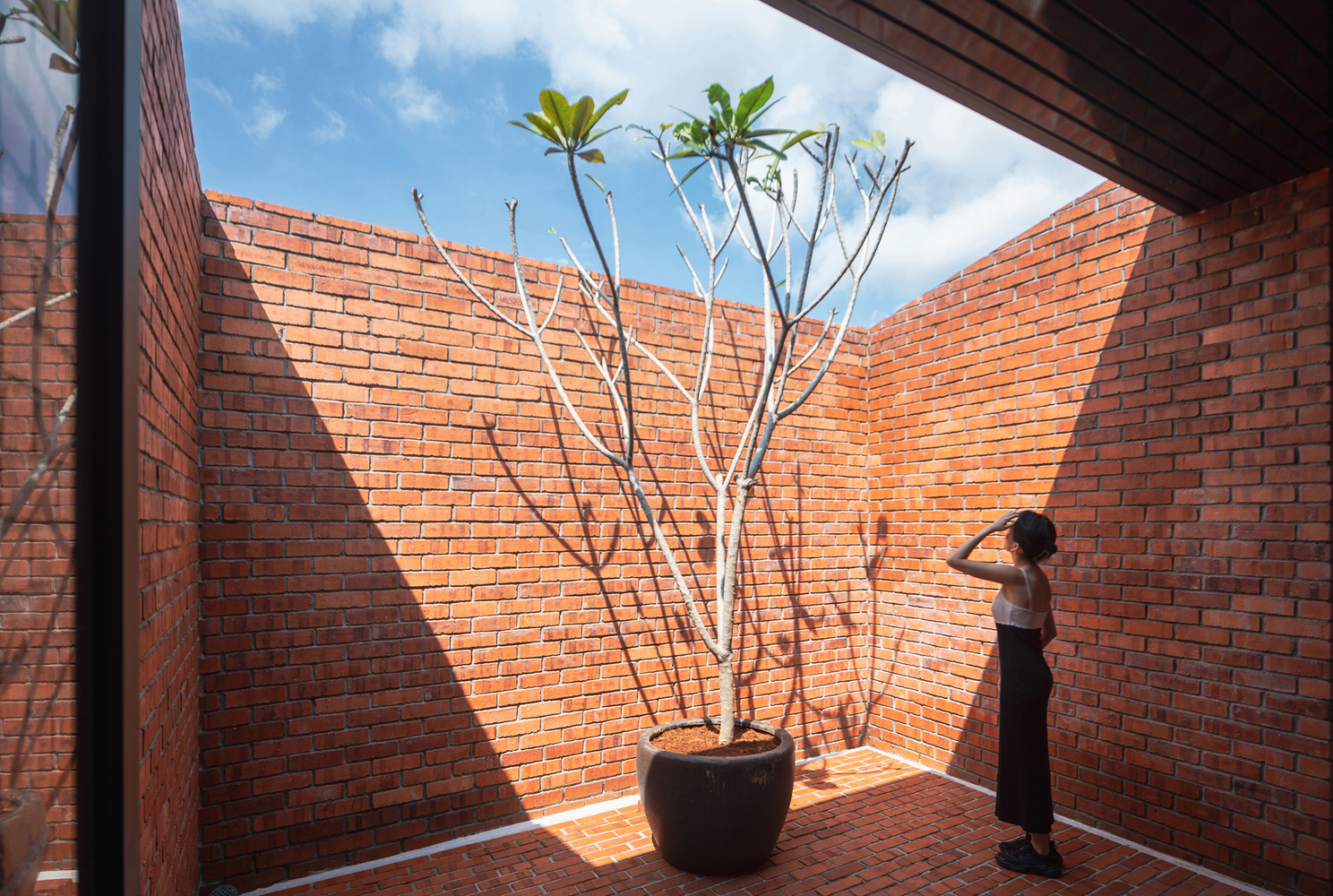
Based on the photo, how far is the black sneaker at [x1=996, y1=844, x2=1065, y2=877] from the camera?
10.5 feet

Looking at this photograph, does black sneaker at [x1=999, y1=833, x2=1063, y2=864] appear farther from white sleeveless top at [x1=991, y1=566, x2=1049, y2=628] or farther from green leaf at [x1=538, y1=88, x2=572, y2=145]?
green leaf at [x1=538, y1=88, x2=572, y2=145]

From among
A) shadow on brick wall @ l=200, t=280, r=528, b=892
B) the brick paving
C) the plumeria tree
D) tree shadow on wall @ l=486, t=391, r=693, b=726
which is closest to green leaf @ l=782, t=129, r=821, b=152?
the plumeria tree

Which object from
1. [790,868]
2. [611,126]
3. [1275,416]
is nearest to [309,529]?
[611,126]

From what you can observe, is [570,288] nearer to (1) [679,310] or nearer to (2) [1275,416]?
(1) [679,310]

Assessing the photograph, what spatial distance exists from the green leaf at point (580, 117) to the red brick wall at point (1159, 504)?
288 cm

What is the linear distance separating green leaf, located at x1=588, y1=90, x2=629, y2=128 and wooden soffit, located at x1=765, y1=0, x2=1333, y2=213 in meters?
0.77

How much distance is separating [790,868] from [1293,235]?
147 inches

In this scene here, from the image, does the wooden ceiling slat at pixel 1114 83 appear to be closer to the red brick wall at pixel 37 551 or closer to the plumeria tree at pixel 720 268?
the plumeria tree at pixel 720 268

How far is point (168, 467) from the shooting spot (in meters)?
2.10

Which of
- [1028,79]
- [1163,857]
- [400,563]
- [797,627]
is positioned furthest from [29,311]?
[1163,857]

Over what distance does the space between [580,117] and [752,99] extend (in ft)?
2.30

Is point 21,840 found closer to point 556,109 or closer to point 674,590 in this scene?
point 556,109

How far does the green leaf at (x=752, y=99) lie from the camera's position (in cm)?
268

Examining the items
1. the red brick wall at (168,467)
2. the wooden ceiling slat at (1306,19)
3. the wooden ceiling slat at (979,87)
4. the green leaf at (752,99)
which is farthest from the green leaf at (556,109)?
the wooden ceiling slat at (1306,19)
